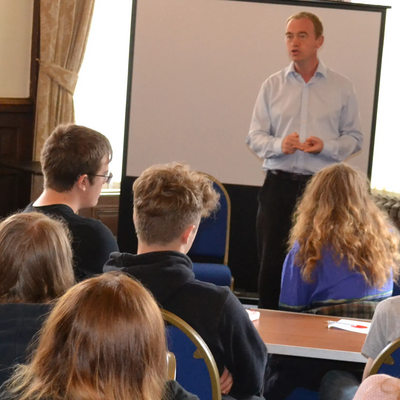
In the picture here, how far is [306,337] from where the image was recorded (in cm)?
196

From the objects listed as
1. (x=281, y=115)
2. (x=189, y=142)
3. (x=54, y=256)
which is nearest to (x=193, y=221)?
(x=54, y=256)

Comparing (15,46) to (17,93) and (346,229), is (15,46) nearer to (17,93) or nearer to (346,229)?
(17,93)

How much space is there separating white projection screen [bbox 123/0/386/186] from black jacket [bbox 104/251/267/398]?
3089 mm

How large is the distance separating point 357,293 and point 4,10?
3983 millimetres

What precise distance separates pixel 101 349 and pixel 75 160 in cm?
153

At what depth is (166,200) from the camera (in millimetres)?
1801

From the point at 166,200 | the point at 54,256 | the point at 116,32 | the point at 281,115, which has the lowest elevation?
the point at 54,256

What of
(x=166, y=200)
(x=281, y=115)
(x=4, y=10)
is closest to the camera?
(x=166, y=200)

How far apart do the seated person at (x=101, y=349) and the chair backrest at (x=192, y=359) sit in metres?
0.42

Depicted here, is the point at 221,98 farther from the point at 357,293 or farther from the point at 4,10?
the point at 357,293

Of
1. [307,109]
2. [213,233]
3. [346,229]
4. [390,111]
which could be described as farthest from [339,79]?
[346,229]

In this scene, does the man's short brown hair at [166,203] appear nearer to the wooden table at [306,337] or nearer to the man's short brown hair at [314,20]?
the wooden table at [306,337]

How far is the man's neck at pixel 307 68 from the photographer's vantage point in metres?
3.96

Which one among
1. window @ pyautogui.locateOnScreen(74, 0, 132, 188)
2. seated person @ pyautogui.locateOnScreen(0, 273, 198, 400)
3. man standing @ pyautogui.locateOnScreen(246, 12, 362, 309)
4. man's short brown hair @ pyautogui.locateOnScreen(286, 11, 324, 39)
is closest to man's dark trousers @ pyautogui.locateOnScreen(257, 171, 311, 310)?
man standing @ pyautogui.locateOnScreen(246, 12, 362, 309)
